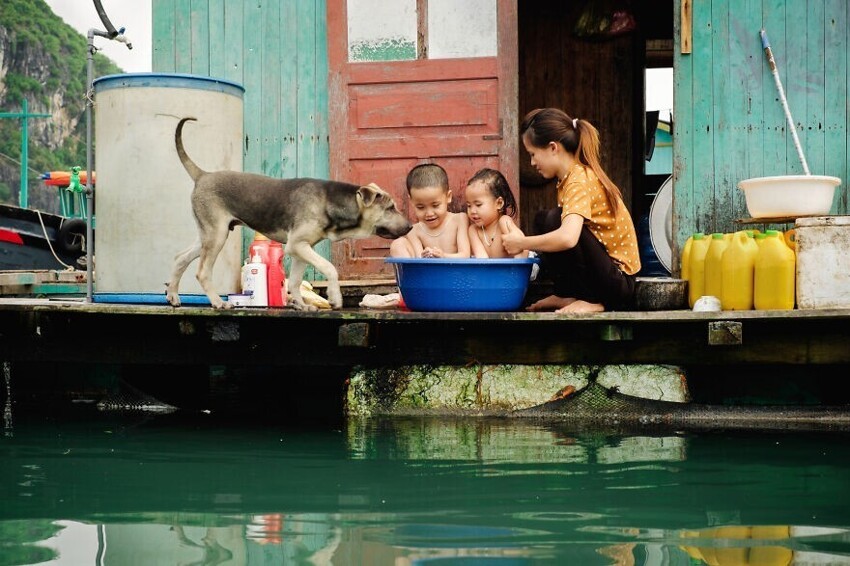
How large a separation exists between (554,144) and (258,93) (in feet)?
8.18

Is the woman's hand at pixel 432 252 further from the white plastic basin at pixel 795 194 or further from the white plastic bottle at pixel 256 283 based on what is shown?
the white plastic basin at pixel 795 194

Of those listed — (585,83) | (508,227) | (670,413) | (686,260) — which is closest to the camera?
(670,413)

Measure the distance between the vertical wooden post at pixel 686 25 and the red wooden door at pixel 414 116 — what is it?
1.16 metres

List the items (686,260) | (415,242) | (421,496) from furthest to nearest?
1. (415,242)
2. (686,260)
3. (421,496)

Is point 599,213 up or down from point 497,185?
down

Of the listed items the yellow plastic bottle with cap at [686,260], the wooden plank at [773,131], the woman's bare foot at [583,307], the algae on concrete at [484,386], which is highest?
the wooden plank at [773,131]

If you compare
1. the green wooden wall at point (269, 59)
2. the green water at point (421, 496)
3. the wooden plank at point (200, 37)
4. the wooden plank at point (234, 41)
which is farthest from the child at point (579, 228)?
the wooden plank at point (200, 37)

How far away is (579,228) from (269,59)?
289 centimetres

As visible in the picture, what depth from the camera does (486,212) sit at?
6.23 m

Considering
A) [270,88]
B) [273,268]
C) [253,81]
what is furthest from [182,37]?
[273,268]

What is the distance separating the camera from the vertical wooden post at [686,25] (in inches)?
263

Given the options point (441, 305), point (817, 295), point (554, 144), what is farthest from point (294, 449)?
point (817, 295)

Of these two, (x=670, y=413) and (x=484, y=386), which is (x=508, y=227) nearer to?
(x=484, y=386)

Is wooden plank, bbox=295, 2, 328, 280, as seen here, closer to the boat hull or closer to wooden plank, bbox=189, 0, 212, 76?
wooden plank, bbox=189, 0, 212, 76
